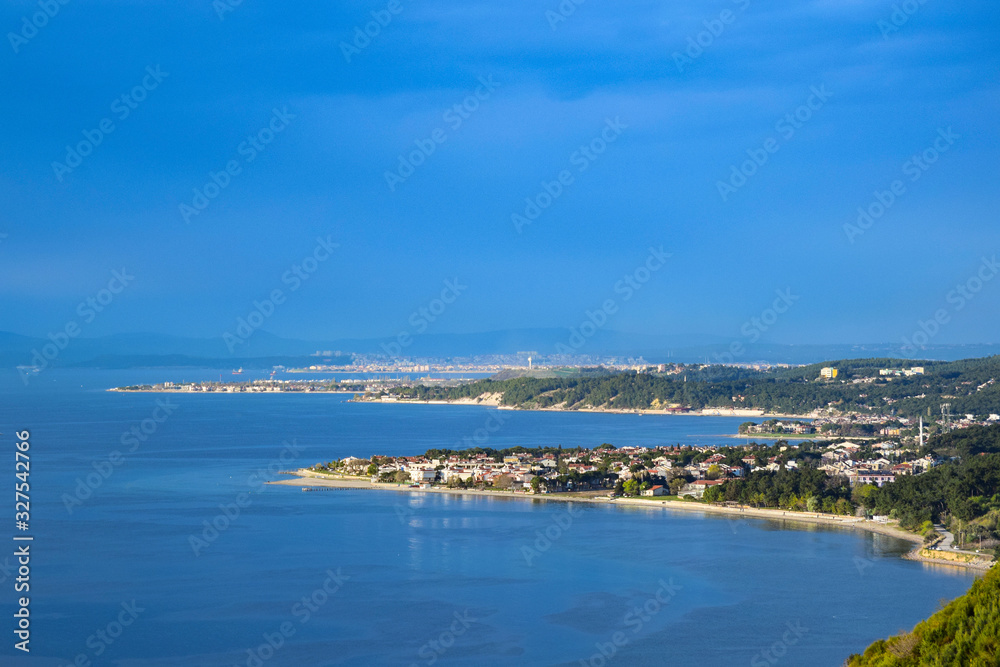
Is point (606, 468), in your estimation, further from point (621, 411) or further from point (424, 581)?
point (621, 411)

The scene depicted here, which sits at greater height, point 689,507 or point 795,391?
point 795,391

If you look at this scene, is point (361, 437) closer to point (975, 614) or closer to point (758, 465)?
point (758, 465)

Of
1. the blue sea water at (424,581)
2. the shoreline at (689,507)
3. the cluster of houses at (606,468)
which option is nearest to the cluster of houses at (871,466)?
the cluster of houses at (606,468)

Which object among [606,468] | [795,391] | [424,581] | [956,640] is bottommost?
[424,581]

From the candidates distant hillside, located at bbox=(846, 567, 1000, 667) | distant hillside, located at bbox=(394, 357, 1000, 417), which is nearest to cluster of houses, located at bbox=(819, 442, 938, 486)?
distant hillside, located at bbox=(846, 567, 1000, 667)

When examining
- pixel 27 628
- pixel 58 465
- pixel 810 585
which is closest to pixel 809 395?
pixel 58 465

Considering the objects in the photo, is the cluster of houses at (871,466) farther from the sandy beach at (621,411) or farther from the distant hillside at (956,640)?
the sandy beach at (621,411)

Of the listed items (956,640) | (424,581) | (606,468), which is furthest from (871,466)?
(956,640)
